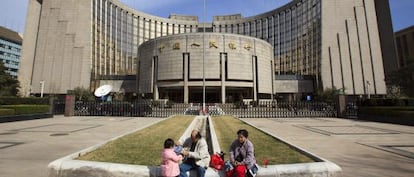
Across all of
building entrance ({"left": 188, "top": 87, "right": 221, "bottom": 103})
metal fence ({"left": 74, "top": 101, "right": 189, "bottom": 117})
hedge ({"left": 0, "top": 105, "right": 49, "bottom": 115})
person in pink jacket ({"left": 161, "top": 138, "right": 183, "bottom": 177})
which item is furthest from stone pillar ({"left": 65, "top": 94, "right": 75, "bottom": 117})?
building entrance ({"left": 188, "top": 87, "right": 221, "bottom": 103})

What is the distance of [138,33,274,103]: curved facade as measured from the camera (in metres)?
Result: 64.9

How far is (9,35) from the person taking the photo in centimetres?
11612

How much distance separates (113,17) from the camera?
92438 millimetres

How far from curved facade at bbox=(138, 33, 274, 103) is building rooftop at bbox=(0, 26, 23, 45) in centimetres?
8693

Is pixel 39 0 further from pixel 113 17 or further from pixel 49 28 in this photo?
pixel 113 17

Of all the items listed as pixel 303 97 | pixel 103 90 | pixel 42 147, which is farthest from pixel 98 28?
pixel 42 147

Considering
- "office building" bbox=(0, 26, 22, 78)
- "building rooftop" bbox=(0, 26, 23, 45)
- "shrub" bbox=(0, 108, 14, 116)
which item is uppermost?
"building rooftop" bbox=(0, 26, 23, 45)

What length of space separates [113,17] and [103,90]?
61.3 meters

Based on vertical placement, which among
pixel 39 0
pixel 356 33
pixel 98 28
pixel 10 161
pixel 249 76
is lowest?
pixel 10 161

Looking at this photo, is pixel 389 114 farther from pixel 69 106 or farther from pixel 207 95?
pixel 207 95

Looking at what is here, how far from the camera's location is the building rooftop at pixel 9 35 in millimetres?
111088

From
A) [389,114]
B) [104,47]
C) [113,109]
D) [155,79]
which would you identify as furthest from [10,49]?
[389,114]

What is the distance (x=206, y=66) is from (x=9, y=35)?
11259cm

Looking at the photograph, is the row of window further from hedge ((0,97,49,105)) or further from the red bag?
the red bag
